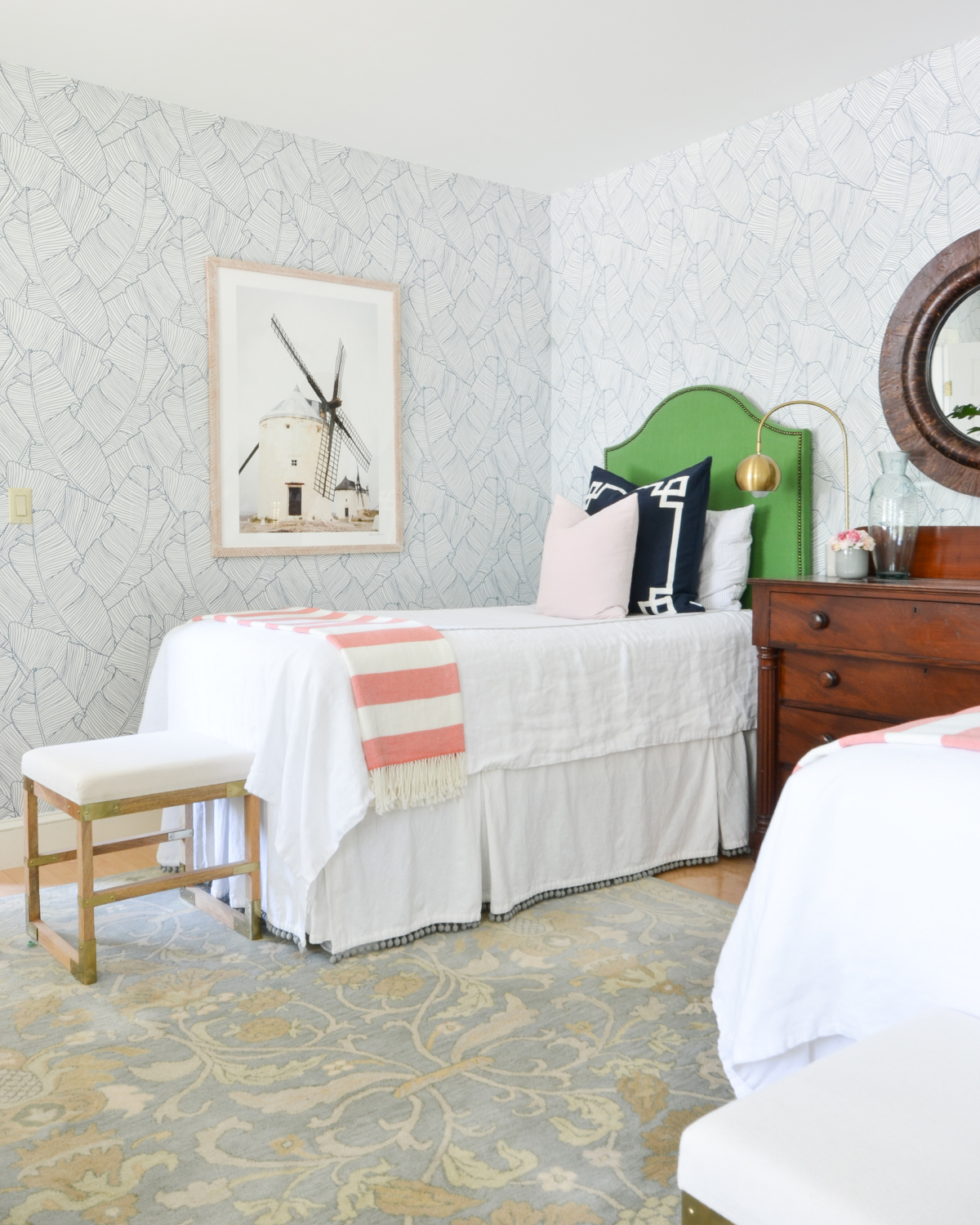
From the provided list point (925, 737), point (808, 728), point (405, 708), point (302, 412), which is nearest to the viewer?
point (925, 737)

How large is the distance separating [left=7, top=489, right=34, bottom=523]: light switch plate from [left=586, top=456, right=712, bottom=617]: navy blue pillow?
6.14 ft

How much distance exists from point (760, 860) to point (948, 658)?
131cm

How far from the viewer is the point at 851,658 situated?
286 cm

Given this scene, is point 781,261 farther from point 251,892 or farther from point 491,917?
point 251,892

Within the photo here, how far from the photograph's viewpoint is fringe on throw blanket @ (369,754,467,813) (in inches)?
96.1

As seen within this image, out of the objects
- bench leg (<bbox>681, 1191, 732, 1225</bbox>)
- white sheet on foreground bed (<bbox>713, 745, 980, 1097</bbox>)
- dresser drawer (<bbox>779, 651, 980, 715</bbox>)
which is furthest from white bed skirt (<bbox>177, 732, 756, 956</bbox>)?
bench leg (<bbox>681, 1191, 732, 1225</bbox>)

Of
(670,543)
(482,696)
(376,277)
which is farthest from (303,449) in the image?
(482,696)

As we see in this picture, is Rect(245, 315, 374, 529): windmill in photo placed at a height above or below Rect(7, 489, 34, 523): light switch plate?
above

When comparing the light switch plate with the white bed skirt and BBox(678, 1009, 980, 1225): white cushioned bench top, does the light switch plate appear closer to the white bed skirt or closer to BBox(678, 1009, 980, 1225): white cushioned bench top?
the white bed skirt

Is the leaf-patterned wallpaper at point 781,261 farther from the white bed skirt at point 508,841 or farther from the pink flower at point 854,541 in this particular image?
the white bed skirt at point 508,841

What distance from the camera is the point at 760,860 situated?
61.5 inches

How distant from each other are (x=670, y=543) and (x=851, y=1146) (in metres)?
2.63

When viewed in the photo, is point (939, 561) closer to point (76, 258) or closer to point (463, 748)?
point (463, 748)

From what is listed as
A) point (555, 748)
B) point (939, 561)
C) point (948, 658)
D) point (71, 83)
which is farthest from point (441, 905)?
point (71, 83)
